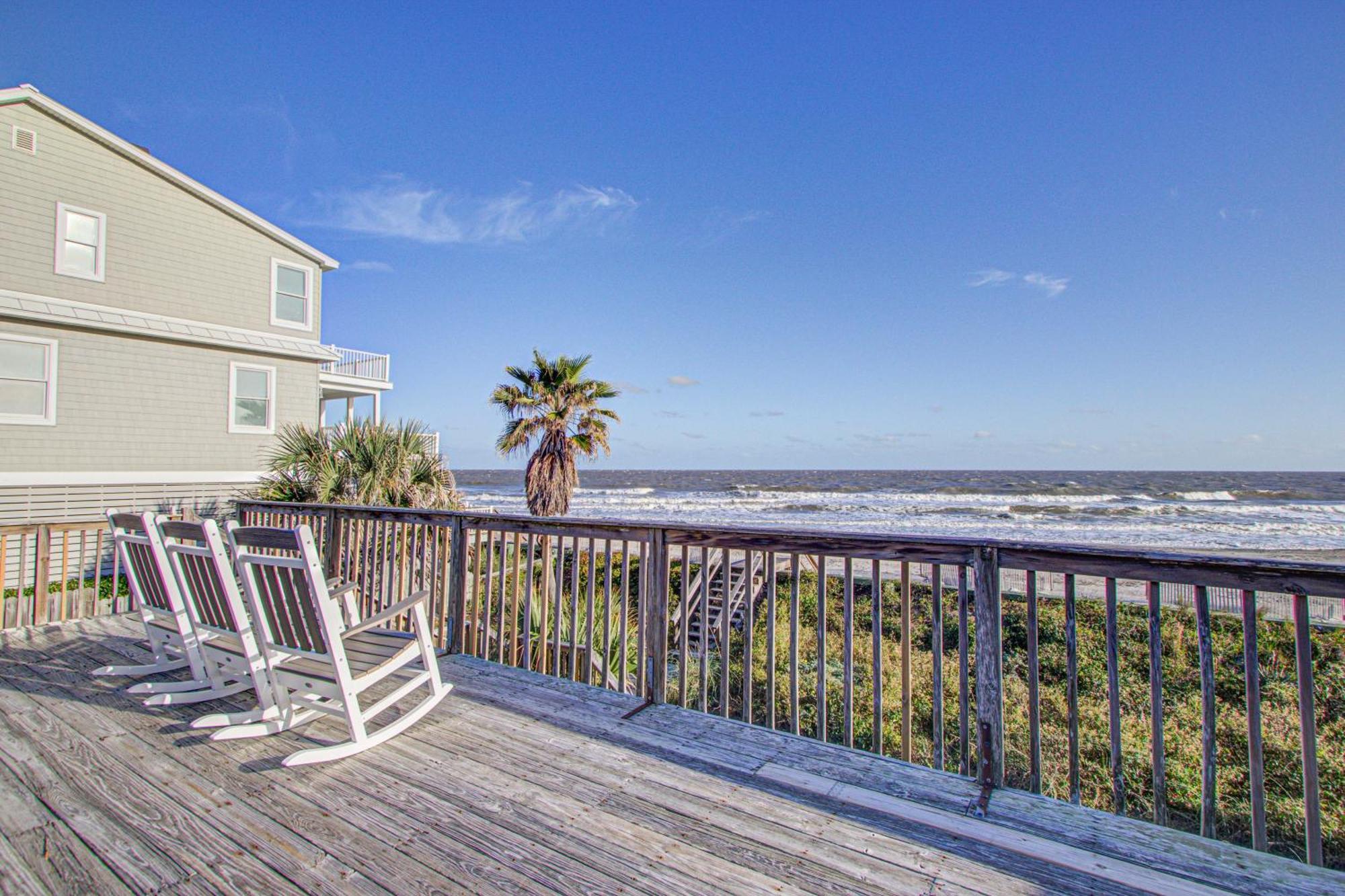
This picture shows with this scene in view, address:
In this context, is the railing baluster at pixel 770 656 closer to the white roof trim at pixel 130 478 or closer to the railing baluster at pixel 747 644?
the railing baluster at pixel 747 644

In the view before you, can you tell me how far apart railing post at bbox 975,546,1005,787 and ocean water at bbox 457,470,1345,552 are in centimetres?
925

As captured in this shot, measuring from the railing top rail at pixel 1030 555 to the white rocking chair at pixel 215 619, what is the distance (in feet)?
4.54

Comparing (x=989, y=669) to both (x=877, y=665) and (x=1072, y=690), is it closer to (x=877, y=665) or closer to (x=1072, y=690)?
(x=1072, y=690)

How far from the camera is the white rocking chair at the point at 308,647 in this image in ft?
7.32

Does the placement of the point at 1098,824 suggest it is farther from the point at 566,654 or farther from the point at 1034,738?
the point at 566,654

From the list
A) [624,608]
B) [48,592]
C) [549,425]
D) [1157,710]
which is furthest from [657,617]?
[549,425]

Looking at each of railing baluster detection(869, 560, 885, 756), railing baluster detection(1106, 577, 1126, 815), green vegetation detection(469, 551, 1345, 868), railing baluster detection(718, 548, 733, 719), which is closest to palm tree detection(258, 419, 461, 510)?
green vegetation detection(469, 551, 1345, 868)

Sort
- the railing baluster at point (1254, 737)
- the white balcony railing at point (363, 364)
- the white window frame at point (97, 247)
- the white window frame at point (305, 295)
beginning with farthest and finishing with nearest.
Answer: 1. the white balcony railing at point (363, 364)
2. the white window frame at point (305, 295)
3. the white window frame at point (97, 247)
4. the railing baluster at point (1254, 737)

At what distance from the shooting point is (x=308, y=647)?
234cm

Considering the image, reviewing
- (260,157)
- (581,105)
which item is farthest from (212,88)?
(581,105)

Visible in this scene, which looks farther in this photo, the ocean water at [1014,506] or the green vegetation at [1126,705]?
the ocean water at [1014,506]

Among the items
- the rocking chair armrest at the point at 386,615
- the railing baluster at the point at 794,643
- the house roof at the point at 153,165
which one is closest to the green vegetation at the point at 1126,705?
the railing baluster at the point at 794,643

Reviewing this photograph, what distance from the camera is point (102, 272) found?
368 inches

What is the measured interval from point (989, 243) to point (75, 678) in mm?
17804
